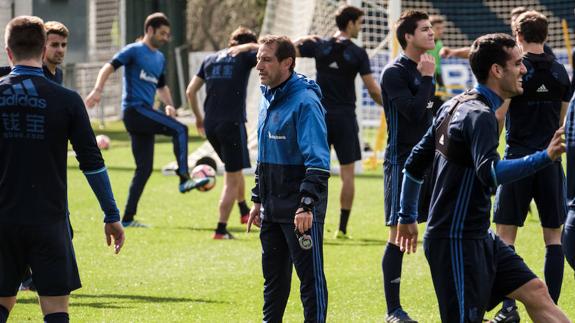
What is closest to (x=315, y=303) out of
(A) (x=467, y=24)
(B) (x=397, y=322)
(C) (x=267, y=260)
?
(C) (x=267, y=260)

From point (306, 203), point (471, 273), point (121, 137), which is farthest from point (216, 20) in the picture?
point (471, 273)

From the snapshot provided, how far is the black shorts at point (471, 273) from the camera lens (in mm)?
Answer: 5625

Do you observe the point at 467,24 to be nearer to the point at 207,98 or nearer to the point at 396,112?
the point at 207,98

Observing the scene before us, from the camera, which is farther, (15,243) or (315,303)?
(315,303)

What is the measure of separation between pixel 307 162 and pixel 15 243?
65.9 inches

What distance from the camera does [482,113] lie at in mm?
5441

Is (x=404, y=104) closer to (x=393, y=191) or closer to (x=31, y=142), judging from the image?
(x=393, y=191)

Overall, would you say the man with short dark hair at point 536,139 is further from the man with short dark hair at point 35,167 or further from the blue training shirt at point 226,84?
the blue training shirt at point 226,84

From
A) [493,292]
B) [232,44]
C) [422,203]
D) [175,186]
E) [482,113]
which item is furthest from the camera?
[175,186]

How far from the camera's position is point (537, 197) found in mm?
7930

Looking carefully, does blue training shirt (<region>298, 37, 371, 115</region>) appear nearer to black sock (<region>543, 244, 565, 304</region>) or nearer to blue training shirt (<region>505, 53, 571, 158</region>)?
blue training shirt (<region>505, 53, 571, 158</region>)

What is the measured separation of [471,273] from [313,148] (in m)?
1.26

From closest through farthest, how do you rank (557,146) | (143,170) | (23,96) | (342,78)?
1. (557,146)
2. (23,96)
3. (342,78)
4. (143,170)

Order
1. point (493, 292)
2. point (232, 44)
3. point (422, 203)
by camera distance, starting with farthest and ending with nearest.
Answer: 1. point (232, 44)
2. point (422, 203)
3. point (493, 292)
